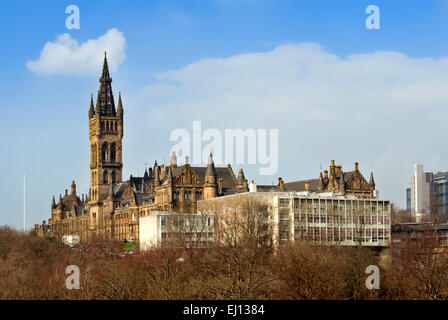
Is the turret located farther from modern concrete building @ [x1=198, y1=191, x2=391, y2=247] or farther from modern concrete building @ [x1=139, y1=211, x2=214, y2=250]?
modern concrete building @ [x1=198, y1=191, x2=391, y2=247]

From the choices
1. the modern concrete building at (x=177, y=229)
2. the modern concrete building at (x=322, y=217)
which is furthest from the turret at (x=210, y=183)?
the modern concrete building at (x=322, y=217)

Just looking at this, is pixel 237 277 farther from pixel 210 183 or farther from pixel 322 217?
pixel 210 183

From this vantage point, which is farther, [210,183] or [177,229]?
[210,183]

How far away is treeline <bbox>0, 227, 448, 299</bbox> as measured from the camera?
93.1 m

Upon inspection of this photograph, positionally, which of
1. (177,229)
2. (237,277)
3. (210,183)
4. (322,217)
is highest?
(210,183)

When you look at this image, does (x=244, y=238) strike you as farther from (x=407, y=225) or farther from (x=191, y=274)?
(x=407, y=225)

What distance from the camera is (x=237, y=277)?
97062mm

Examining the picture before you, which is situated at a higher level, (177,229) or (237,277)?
(177,229)

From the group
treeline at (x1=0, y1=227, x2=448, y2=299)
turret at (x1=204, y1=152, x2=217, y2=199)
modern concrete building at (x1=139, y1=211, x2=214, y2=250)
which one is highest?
turret at (x1=204, y1=152, x2=217, y2=199)

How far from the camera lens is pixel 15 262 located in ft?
465

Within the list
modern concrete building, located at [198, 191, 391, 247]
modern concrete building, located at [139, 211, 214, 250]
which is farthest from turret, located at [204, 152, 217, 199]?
modern concrete building, located at [198, 191, 391, 247]

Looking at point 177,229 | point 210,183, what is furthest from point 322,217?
point 210,183
